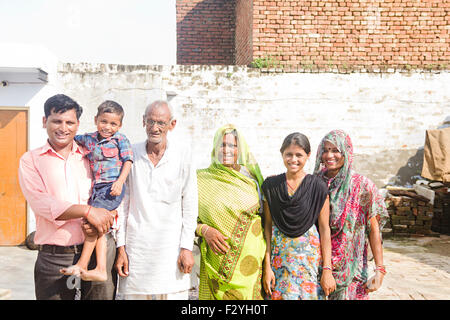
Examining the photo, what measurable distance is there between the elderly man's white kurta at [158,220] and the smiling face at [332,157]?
0.88 m

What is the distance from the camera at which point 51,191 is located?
2.05 meters

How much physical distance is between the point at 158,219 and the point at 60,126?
30.3 inches

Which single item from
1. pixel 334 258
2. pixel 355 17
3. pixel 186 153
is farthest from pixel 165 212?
pixel 355 17

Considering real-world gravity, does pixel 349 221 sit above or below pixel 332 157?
below

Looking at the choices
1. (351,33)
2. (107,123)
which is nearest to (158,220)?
(107,123)

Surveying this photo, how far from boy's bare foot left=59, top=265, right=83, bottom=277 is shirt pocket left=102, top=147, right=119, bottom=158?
659 mm

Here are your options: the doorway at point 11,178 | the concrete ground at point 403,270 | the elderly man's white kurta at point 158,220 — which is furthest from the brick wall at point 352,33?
the elderly man's white kurta at point 158,220

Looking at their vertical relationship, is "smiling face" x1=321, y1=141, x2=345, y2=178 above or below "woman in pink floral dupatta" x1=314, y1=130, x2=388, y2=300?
above

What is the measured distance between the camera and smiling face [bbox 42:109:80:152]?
2.07 meters

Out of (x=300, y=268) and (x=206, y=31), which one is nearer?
(x=300, y=268)

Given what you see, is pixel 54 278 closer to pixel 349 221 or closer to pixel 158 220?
pixel 158 220

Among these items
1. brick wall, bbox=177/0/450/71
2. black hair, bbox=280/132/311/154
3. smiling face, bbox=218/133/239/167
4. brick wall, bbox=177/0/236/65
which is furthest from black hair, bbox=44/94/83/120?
brick wall, bbox=177/0/236/65

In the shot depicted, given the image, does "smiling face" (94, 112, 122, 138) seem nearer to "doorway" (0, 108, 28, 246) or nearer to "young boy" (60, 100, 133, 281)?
"young boy" (60, 100, 133, 281)

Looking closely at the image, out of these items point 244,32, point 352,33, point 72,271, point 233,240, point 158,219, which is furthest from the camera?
point 244,32
